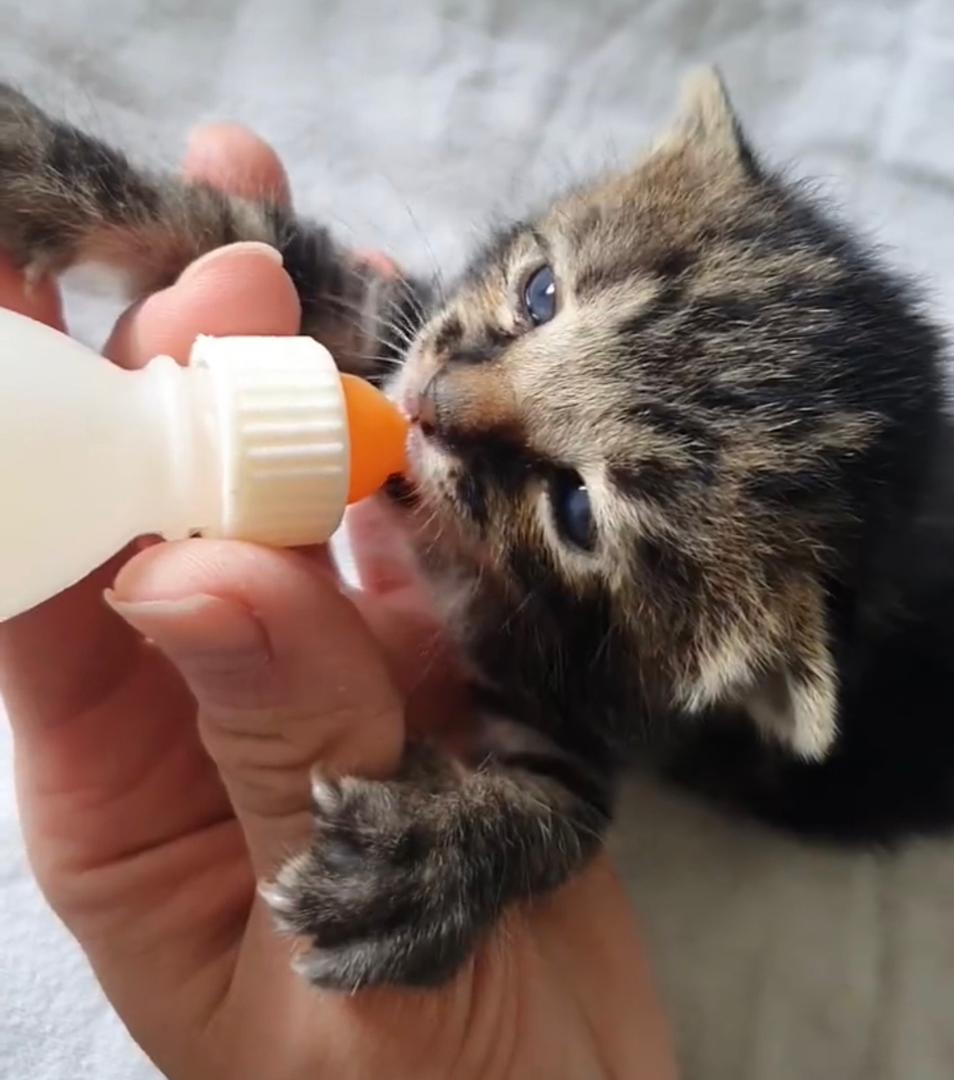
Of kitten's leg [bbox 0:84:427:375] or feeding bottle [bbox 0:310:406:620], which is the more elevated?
kitten's leg [bbox 0:84:427:375]

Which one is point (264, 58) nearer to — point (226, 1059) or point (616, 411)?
point (616, 411)

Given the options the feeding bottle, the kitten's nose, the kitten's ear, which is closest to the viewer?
Answer: the feeding bottle

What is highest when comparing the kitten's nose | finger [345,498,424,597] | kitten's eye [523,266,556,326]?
kitten's eye [523,266,556,326]

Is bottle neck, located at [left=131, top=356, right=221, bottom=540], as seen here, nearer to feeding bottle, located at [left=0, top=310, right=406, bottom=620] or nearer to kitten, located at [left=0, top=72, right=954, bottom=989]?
feeding bottle, located at [left=0, top=310, right=406, bottom=620]

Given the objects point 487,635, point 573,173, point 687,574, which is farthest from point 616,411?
point 573,173

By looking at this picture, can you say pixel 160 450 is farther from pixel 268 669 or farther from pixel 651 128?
pixel 651 128

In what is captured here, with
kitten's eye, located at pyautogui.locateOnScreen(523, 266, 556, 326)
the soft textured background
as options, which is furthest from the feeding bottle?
the soft textured background
